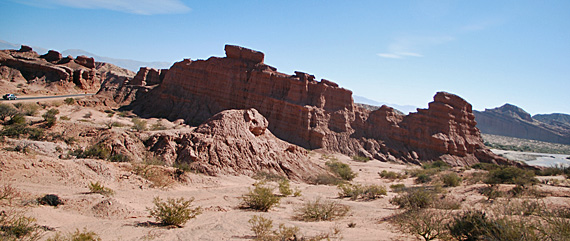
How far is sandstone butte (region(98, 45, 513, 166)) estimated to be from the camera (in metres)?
42.3

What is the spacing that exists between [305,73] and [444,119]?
1950 cm

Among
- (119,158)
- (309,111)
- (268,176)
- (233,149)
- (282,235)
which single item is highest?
(309,111)

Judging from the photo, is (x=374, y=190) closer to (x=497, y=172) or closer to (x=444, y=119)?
(x=497, y=172)

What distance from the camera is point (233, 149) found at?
18219mm

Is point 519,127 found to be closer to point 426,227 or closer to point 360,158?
point 360,158

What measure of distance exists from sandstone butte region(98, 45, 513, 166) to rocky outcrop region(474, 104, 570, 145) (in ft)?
327

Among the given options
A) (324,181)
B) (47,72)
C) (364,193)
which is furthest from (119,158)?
(47,72)

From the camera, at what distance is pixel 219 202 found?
40.4 feet

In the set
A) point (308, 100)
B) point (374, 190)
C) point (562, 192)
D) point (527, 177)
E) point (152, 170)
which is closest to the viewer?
point (152, 170)

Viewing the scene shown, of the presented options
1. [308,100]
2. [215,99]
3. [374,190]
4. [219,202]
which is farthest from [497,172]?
[215,99]

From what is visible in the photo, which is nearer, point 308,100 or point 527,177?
point 527,177

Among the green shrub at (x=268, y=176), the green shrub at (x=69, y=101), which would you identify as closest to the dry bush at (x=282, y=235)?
the green shrub at (x=268, y=176)

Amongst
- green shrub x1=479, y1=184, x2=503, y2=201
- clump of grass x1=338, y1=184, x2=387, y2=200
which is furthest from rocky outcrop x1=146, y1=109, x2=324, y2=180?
green shrub x1=479, y1=184, x2=503, y2=201

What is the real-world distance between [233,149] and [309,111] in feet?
81.0
